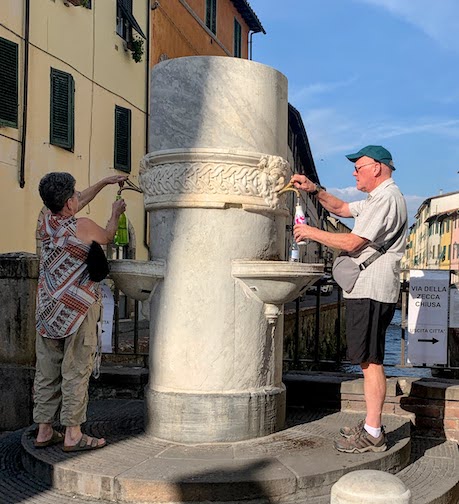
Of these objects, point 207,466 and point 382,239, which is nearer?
point 207,466

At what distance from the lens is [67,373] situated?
3873 millimetres

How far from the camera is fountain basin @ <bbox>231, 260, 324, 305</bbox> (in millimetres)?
3973

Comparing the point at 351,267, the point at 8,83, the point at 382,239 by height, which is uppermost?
the point at 8,83

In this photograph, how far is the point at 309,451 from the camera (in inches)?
152

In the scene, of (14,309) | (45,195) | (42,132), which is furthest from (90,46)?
(45,195)

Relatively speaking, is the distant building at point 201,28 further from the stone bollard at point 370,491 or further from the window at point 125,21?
the stone bollard at point 370,491

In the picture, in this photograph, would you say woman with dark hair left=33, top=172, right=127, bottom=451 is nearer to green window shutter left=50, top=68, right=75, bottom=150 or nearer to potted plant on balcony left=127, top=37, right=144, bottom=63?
green window shutter left=50, top=68, right=75, bottom=150

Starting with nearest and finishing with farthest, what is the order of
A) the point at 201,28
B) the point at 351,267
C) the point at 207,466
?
the point at 207,466
the point at 351,267
the point at 201,28

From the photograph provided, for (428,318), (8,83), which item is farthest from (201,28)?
(428,318)

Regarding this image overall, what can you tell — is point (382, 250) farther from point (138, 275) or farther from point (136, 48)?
point (136, 48)

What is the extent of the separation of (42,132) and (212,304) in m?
11.0

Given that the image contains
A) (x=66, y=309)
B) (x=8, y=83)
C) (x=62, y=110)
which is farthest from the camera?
(x=62, y=110)

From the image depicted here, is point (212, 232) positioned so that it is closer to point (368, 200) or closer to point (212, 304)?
point (212, 304)

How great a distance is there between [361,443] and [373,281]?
0.92 m
